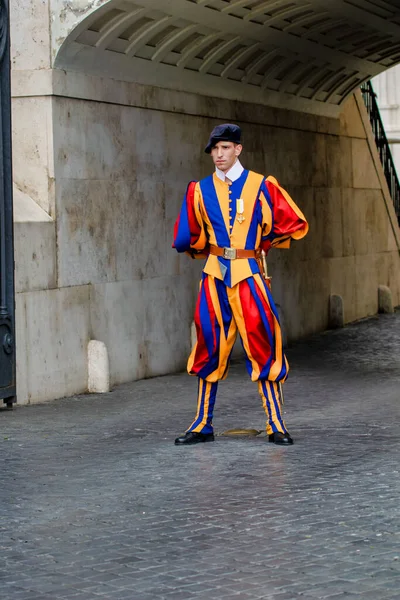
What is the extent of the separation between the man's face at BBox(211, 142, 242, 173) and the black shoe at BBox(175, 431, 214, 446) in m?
1.68

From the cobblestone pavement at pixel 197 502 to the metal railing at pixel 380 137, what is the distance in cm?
1025

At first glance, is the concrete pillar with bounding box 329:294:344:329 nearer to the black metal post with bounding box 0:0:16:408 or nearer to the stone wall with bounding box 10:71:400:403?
the stone wall with bounding box 10:71:400:403

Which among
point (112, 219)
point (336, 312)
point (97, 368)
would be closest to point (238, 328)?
point (97, 368)

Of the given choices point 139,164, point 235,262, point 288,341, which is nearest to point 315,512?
point 235,262

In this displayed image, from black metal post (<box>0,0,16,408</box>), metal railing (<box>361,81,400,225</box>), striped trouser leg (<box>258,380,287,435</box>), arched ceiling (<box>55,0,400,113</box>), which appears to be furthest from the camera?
metal railing (<box>361,81,400,225</box>)

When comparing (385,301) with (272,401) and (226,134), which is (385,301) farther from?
(226,134)

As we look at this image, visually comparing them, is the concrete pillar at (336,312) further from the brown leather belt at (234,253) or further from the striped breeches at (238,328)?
the brown leather belt at (234,253)

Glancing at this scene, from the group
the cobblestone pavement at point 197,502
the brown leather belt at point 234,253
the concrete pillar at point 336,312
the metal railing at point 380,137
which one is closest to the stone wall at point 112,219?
the cobblestone pavement at point 197,502

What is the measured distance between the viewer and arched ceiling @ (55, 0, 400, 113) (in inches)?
447

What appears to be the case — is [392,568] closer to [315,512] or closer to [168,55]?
[315,512]

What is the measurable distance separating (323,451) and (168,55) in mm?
5460

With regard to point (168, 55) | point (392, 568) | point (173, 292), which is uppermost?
point (168, 55)

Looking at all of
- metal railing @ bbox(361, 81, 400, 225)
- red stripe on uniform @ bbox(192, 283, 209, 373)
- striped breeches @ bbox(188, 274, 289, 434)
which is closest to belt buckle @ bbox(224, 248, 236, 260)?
striped breeches @ bbox(188, 274, 289, 434)

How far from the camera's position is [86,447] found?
859 centimetres
